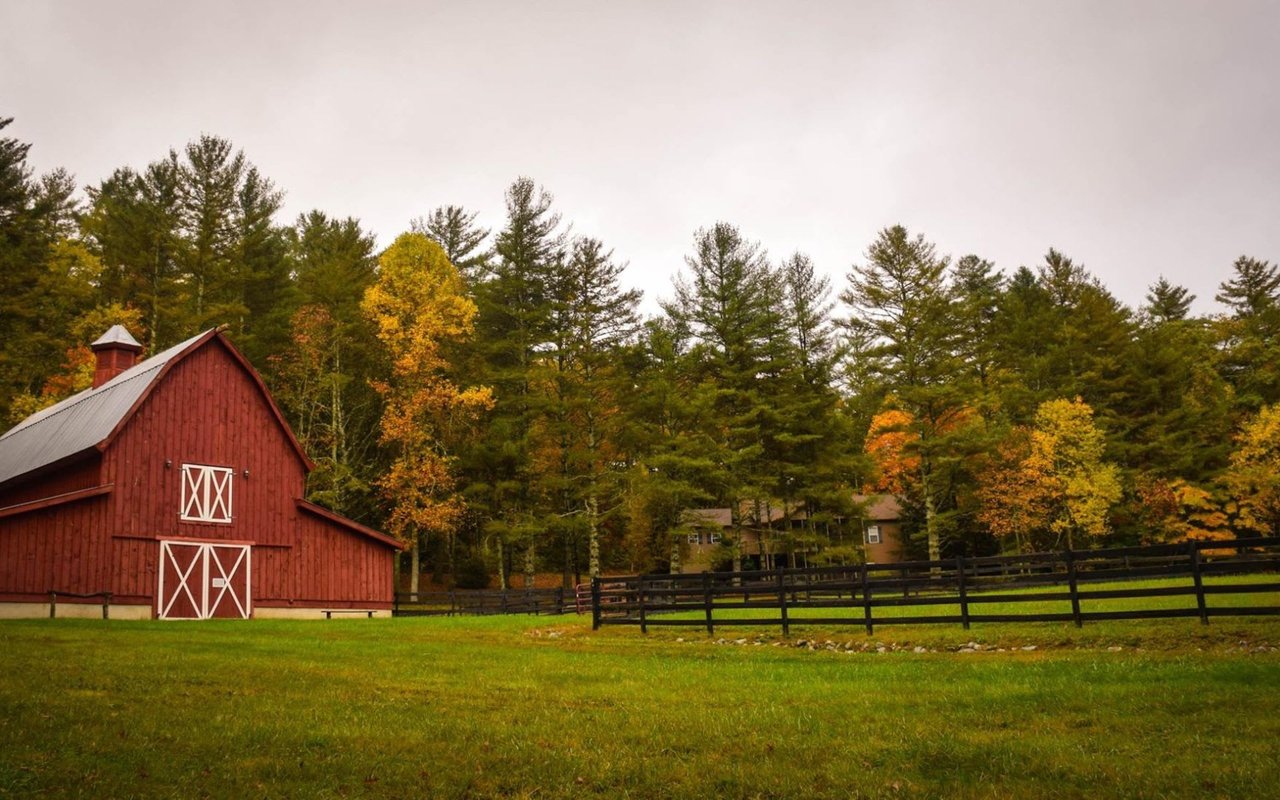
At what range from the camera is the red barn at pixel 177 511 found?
945 inches

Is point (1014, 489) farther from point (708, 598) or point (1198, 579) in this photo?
point (1198, 579)

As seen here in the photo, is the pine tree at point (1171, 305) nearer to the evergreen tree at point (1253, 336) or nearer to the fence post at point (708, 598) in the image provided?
the evergreen tree at point (1253, 336)

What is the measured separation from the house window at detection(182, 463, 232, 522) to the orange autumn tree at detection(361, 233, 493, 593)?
30.4 ft

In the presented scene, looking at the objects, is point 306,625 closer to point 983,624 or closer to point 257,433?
point 257,433

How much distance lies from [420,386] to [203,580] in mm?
14433

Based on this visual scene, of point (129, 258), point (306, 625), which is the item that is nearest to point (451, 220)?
point (129, 258)

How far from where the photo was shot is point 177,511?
26781 millimetres

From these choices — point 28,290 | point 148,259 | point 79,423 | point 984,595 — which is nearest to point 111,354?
point 28,290

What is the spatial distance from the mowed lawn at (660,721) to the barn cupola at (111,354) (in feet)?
69.0

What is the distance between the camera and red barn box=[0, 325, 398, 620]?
24.0 m

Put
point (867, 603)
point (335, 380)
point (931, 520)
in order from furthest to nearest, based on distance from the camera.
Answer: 1. point (931, 520)
2. point (335, 380)
3. point (867, 603)

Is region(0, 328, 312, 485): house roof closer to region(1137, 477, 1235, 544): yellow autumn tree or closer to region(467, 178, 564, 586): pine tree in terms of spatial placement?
region(467, 178, 564, 586): pine tree

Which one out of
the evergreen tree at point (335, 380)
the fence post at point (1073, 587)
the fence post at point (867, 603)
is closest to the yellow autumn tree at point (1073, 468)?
the fence post at point (1073, 587)

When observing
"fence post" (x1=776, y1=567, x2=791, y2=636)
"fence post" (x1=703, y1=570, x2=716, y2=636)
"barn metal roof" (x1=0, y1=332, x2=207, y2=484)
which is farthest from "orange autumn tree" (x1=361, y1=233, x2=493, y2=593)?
"fence post" (x1=776, y1=567, x2=791, y2=636)
